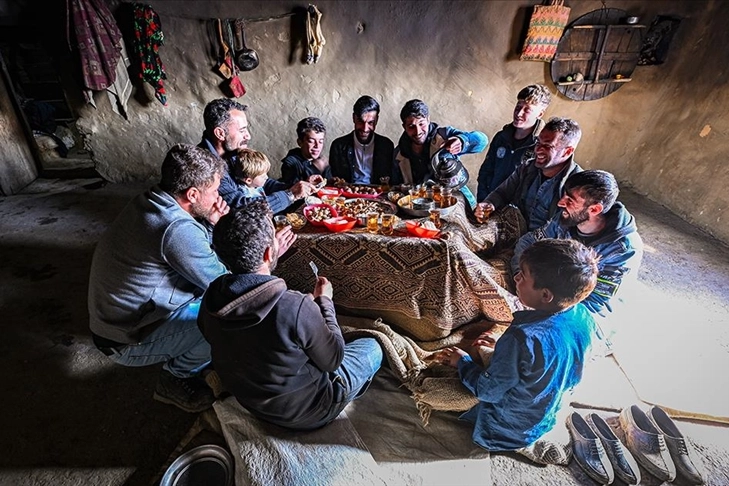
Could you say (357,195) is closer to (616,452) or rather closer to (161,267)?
(161,267)

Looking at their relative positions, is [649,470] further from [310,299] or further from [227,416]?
[227,416]

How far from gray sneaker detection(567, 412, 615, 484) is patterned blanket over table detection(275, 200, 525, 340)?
745 millimetres

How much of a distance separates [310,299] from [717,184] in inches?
223

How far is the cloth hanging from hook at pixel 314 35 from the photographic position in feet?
15.9

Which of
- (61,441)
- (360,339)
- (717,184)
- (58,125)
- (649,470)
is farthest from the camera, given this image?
(58,125)

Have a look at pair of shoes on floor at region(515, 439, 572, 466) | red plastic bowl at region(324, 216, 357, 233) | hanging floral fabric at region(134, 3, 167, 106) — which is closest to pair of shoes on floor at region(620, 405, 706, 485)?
pair of shoes on floor at region(515, 439, 572, 466)

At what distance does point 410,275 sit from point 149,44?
15.9ft

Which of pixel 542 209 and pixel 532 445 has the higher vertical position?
pixel 542 209

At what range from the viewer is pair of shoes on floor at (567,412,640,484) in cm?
195

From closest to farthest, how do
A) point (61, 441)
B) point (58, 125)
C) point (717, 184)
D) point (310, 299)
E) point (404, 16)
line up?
point (310, 299) → point (61, 441) → point (717, 184) → point (404, 16) → point (58, 125)

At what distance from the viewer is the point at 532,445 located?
2066 mm

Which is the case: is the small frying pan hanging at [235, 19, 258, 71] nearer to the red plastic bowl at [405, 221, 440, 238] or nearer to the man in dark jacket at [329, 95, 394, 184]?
the man in dark jacket at [329, 95, 394, 184]

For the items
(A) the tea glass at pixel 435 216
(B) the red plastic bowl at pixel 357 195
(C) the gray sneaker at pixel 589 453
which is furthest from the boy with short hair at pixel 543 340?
(B) the red plastic bowl at pixel 357 195

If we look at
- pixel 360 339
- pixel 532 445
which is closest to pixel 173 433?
pixel 360 339
